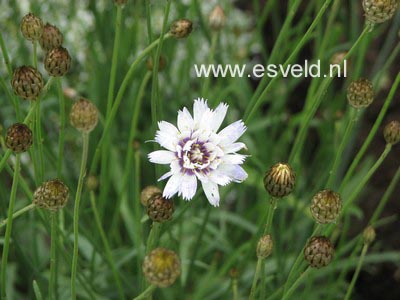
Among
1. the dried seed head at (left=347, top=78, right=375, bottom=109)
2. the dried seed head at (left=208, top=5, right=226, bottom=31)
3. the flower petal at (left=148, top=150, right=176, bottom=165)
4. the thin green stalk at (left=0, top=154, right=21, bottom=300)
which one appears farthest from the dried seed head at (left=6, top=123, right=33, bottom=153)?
the dried seed head at (left=208, top=5, right=226, bottom=31)

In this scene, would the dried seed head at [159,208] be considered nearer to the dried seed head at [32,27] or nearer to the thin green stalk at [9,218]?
the thin green stalk at [9,218]

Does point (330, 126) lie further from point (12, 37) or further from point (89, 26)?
point (12, 37)

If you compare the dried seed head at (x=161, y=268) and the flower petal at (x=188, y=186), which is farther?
the flower petal at (x=188, y=186)

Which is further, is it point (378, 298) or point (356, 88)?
point (378, 298)

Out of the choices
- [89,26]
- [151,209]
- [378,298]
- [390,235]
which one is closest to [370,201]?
[390,235]

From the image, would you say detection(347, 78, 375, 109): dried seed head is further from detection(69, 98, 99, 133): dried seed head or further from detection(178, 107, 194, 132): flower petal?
detection(69, 98, 99, 133): dried seed head

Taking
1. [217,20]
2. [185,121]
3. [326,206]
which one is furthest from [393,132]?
[217,20]

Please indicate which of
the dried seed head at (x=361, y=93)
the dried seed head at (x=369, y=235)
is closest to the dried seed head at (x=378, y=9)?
the dried seed head at (x=361, y=93)
